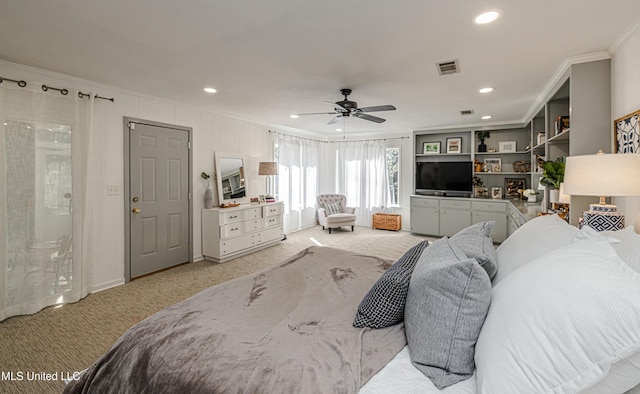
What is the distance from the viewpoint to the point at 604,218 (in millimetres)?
2072

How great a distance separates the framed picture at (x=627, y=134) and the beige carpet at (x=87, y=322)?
3.14 metres

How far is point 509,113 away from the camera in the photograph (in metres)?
5.13

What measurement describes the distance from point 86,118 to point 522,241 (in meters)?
4.21

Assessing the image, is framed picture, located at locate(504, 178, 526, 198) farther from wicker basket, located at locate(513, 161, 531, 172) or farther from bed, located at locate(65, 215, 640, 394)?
bed, located at locate(65, 215, 640, 394)

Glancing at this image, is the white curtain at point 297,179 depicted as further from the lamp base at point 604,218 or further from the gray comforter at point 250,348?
the lamp base at point 604,218

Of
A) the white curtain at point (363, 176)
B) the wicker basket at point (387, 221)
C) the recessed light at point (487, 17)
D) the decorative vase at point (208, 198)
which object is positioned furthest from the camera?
the white curtain at point (363, 176)

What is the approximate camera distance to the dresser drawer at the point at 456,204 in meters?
6.04

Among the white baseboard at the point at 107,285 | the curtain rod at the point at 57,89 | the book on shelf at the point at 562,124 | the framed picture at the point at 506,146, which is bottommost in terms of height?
the white baseboard at the point at 107,285

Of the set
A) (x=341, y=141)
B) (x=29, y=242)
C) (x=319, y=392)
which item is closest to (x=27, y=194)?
(x=29, y=242)

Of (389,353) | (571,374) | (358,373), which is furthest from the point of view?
(389,353)

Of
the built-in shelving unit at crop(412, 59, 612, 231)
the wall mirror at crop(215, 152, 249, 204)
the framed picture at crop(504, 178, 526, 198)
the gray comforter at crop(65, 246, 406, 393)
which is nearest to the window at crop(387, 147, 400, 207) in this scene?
the built-in shelving unit at crop(412, 59, 612, 231)

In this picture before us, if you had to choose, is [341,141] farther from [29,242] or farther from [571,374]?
[571,374]

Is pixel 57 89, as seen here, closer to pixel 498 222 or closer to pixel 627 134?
pixel 627 134

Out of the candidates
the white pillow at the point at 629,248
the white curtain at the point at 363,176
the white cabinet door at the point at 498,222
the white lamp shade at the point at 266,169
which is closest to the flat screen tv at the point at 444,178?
the white cabinet door at the point at 498,222
